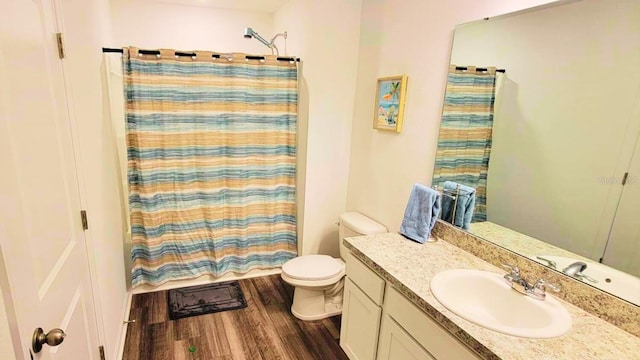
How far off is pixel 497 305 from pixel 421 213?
609 mm

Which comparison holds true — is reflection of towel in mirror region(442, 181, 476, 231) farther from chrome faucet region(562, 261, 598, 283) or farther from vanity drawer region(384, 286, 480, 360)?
vanity drawer region(384, 286, 480, 360)

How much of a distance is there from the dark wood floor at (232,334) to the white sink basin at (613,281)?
146 centimetres

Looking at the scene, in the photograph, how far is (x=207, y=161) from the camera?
2652mm

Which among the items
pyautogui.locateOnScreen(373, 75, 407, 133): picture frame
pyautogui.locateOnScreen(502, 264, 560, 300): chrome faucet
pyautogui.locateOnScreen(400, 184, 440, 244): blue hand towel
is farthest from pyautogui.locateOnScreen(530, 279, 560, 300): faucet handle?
pyautogui.locateOnScreen(373, 75, 407, 133): picture frame

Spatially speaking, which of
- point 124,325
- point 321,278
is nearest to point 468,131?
point 321,278

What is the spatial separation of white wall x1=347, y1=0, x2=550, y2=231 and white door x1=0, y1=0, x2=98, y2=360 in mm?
1804

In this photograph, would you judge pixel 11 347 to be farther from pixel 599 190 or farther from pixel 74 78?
pixel 599 190

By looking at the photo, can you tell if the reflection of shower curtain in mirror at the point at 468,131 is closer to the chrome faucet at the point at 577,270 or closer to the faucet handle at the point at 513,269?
the faucet handle at the point at 513,269

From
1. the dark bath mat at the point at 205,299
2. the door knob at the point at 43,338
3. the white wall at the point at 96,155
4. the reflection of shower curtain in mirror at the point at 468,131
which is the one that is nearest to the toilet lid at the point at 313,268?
the dark bath mat at the point at 205,299

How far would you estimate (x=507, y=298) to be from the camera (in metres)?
1.40

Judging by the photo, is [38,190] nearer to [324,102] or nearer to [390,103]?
[390,103]

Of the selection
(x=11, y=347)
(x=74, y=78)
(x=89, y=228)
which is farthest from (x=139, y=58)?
(x=11, y=347)

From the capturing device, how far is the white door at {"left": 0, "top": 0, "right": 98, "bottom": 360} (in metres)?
0.76

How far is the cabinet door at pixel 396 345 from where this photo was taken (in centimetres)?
136
